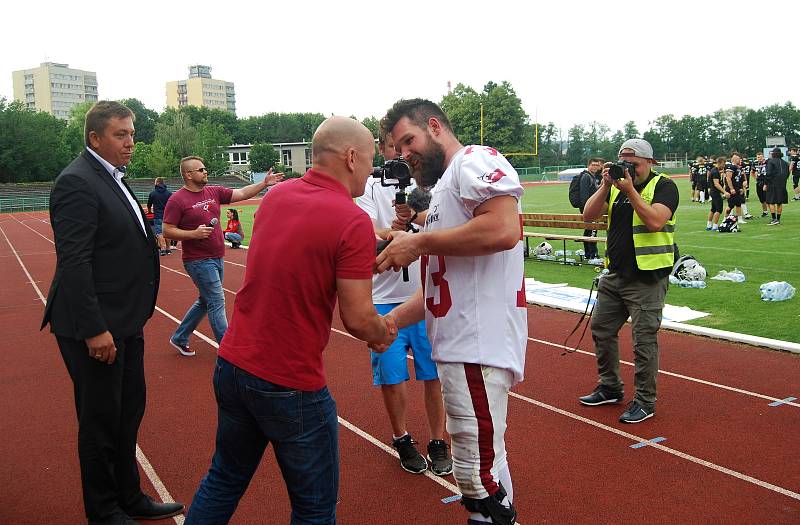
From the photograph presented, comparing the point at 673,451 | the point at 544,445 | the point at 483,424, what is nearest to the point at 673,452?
the point at 673,451

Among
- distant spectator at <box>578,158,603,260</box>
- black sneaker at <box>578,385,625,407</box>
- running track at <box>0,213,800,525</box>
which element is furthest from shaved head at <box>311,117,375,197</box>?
distant spectator at <box>578,158,603,260</box>

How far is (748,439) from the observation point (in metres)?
4.71

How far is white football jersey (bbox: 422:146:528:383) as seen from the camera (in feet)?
8.88

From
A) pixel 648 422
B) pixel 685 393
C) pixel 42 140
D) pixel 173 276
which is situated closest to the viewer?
pixel 648 422

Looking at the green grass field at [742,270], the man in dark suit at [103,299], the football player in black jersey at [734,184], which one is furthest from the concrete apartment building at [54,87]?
the man in dark suit at [103,299]

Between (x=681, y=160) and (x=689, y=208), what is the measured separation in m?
71.6

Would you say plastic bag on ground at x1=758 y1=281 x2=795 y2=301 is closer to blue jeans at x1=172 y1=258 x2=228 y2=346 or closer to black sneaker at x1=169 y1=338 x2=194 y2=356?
blue jeans at x1=172 y1=258 x2=228 y2=346

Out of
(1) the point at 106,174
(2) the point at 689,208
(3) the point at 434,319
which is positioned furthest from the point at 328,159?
(2) the point at 689,208

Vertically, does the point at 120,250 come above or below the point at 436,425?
above

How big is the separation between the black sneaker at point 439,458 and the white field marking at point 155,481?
1594 millimetres

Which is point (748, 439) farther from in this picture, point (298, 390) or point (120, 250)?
point (120, 250)

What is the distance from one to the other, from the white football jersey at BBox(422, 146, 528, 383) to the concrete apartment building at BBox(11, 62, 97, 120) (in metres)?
191

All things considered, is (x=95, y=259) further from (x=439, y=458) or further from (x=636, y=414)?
(x=636, y=414)

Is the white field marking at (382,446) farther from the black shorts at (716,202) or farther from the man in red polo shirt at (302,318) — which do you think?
the black shorts at (716,202)
